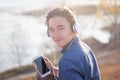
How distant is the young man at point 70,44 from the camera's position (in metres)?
1.91

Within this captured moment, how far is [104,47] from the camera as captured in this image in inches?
1225

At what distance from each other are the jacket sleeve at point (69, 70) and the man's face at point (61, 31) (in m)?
0.17

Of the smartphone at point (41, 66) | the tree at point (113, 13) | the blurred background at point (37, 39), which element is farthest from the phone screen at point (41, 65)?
the tree at point (113, 13)

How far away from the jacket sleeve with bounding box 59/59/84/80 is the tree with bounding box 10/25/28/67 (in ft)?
91.8

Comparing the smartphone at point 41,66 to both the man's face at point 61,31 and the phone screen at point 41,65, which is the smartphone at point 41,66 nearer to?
the phone screen at point 41,65

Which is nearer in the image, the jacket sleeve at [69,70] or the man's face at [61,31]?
the jacket sleeve at [69,70]

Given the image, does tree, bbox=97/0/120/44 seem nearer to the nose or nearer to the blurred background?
the blurred background

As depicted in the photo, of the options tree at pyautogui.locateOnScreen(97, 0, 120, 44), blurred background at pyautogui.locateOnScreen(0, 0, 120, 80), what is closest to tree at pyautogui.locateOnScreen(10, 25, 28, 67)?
blurred background at pyautogui.locateOnScreen(0, 0, 120, 80)

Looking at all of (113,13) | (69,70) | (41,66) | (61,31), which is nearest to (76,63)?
(69,70)

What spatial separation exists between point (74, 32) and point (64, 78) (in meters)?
0.27

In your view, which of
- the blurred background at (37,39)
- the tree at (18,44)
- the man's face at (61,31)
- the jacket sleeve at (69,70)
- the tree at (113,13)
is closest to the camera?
the jacket sleeve at (69,70)

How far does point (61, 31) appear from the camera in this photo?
80.0 inches

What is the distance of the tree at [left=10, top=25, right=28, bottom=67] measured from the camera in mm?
31047

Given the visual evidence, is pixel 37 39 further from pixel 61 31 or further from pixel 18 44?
pixel 61 31
